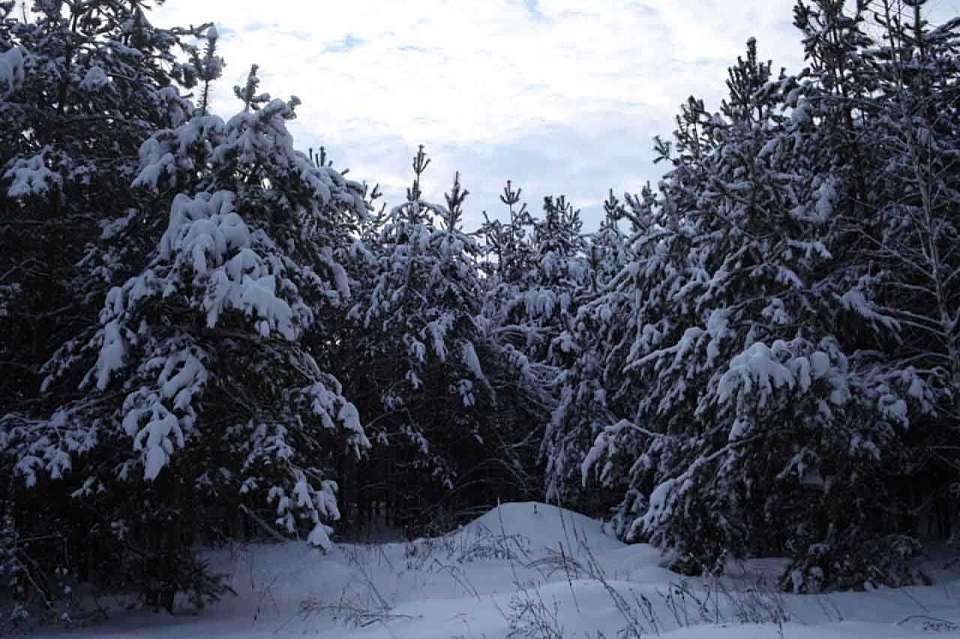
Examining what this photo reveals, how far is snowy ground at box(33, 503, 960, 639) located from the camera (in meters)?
6.27

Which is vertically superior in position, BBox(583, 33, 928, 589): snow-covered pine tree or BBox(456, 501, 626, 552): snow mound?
BBox(583, 33, 928, 589): snow-covered pine tree

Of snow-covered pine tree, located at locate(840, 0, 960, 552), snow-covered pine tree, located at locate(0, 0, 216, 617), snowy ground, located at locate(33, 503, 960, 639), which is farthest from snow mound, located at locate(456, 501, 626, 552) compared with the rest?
snow-covered pine tree, located at locate(0, 0, 216, 617)

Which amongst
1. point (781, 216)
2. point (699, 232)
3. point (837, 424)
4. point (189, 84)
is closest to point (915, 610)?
point (837, 424)

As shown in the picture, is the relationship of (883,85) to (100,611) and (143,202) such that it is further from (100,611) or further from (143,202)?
(100,611)

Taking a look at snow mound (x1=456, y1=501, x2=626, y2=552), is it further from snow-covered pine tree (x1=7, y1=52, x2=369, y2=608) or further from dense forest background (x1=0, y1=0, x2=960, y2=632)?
snow-covered pine tree (x1=7, y1=52, x2=369, y2=608)

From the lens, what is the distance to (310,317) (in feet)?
30.1

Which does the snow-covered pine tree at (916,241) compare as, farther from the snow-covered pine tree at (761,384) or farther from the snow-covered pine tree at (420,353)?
the snow-covered pine tree at (420,353)

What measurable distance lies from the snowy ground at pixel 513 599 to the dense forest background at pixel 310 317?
65 centimetres

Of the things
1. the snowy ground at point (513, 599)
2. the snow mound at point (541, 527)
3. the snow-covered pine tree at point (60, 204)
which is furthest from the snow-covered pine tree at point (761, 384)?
the snow-covered pine tree at point (60, 204)

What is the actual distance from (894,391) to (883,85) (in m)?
4.44

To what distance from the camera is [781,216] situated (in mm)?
9992

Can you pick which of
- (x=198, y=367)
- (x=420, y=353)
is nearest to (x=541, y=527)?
(x=420, y=353)

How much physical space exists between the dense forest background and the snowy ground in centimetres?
65

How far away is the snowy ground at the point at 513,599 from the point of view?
6273 millimetres
